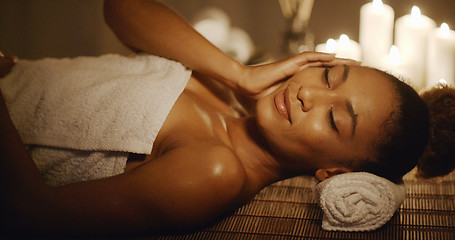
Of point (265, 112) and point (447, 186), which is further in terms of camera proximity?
point (447, 186)

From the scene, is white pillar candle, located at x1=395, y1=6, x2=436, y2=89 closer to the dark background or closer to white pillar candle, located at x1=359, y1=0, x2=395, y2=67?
white pillar candle, located at x1=359, y1=0, x2=395, y2=67

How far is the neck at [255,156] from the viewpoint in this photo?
1.22 metres

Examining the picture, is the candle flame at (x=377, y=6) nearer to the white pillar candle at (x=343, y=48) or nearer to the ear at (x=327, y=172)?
the white pillar candle at (x=343, y=48)

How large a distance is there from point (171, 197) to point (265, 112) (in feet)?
1.15

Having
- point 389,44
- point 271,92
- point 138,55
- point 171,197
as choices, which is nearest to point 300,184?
point 271,92

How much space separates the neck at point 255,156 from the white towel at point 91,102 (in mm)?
231

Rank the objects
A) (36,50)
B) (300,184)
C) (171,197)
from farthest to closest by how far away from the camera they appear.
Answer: (36,50) → (300,184) → (171,197)

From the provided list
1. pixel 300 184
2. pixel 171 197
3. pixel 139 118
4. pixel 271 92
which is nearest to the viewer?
pixel 171 197

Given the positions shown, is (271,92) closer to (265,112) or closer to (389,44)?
(265,112)

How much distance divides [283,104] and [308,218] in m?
0.32

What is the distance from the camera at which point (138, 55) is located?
1.38 meters

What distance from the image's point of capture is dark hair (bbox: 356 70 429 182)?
1033 millimetres

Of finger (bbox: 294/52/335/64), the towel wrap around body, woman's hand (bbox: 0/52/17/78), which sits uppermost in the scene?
finger (bbox: 294/52/335/64)

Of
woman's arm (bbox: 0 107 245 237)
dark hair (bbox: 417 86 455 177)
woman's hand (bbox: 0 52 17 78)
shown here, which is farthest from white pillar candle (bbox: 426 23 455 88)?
woman's hand (bbox: 0 52 17 78)
